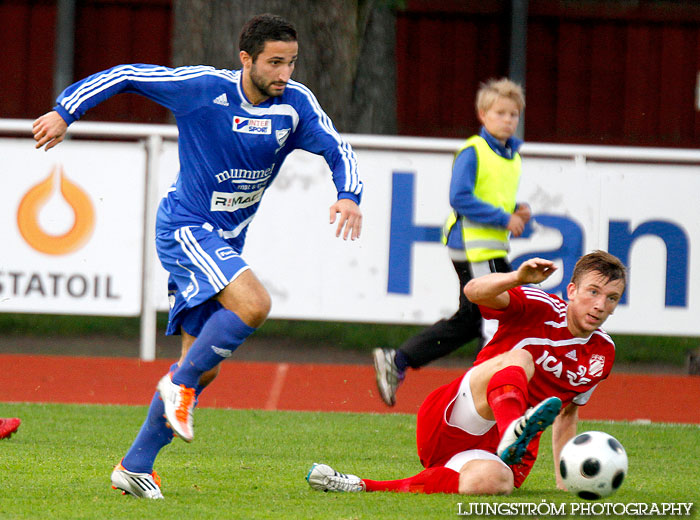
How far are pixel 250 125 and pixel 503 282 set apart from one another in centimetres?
126

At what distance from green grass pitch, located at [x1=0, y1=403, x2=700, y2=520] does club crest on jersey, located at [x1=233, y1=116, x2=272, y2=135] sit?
146 centimetres

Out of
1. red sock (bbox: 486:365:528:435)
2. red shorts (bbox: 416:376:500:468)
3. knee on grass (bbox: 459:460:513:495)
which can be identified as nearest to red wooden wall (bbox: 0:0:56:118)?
red shorts (bbox: 416:376:500:468)

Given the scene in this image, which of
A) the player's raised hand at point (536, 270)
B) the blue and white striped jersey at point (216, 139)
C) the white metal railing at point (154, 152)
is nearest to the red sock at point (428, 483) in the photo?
the player's raised hand at point (536, 270)

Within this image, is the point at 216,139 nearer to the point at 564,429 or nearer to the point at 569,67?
the point at 564,429

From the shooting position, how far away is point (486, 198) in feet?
21.6

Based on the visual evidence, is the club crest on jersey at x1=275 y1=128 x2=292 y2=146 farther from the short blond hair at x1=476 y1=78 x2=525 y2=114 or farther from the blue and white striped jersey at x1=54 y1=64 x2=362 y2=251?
the short blond hair at x1=476 y1=78 x2=525 y2=114

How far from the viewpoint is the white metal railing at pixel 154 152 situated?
8.66 meters

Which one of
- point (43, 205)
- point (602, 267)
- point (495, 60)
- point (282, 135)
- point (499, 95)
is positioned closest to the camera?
point (602, 267)

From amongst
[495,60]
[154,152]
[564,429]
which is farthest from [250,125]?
[495,60]

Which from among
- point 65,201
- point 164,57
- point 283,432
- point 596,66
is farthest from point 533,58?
point 283,432

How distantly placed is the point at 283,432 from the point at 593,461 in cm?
273

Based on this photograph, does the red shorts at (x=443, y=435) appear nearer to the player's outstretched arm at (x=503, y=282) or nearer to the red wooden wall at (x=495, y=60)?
the player's outstretched arm at (x=503, y=282)

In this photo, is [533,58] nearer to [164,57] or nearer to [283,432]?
[164,57]

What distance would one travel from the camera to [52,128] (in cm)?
422
